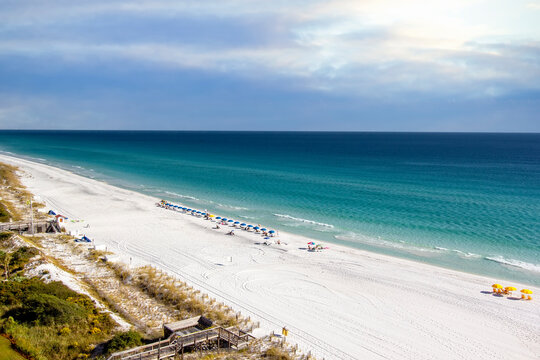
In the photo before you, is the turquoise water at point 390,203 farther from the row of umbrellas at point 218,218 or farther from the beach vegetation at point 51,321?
the beach vegetation at point 51,321

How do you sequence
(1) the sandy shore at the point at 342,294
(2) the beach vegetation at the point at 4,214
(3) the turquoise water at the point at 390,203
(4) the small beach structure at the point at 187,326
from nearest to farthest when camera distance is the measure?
1. (4) the small beach structure at the point at 187,326
2. (1) the sandy shore at the point at 342,294
3. (3) the turquoise water at the point at 390,203
4. (2) the beach vegetation at the point at 4,214

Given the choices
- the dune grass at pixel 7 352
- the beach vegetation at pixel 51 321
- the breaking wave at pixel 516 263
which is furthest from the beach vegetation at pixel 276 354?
the breaking wave at pixel 516 263

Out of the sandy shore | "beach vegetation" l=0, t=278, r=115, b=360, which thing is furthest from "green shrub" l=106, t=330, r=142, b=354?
the sandy shore

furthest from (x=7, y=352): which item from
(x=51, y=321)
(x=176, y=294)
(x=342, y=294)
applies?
(x=342, y=294)

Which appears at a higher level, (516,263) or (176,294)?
(516,263)

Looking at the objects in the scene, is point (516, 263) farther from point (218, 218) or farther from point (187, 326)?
point (218, 218)

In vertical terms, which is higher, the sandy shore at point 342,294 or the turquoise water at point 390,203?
the turquoise water at point 390,203
